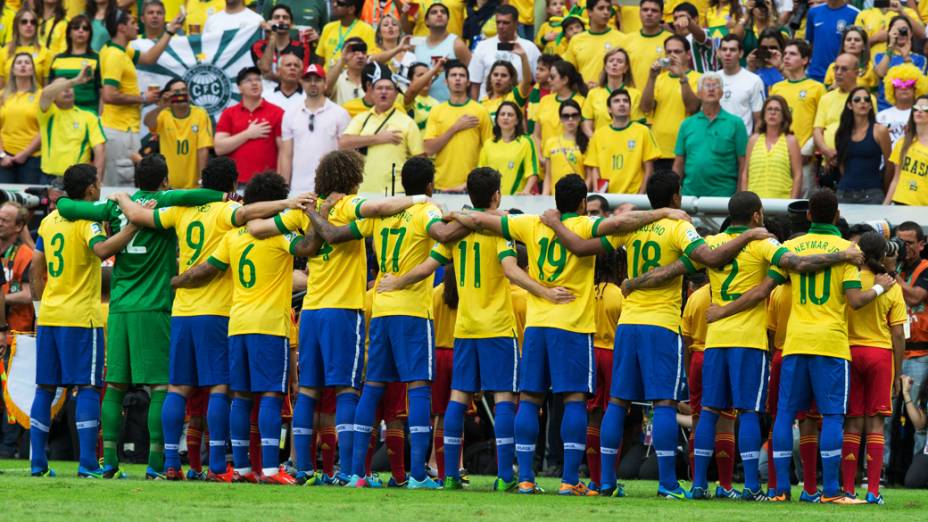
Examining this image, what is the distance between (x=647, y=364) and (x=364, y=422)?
2197mm

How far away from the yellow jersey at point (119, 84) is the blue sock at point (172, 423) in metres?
8.17

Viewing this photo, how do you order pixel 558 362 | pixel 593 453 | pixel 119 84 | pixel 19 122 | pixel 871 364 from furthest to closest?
pixel 119 84 < pixel 19 122 < pixel 593 453 < pixel 871 364 < pixel 558 362

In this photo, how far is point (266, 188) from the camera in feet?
44.9

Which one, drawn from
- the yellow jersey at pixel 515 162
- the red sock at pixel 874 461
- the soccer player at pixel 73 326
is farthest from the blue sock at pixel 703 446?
the yellow jersey at pixel 515 162

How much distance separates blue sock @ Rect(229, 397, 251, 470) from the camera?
13445mm

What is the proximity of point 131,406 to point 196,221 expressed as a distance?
411 centimetres

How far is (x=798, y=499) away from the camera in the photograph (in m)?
13.2

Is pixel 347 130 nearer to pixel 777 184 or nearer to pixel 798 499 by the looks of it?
pixel 777 184

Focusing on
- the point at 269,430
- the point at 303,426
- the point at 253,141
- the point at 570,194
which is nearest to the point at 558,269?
the point at 570,194

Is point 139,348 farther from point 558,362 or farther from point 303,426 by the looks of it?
point 558,362

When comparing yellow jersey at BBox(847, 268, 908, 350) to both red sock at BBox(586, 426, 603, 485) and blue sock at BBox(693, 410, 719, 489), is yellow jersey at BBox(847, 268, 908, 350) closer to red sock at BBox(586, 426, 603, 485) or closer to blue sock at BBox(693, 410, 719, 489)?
blue sock at BBox(693, 410, 719, 489)

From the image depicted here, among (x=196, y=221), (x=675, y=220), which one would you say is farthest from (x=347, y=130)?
(x=675, y=220)

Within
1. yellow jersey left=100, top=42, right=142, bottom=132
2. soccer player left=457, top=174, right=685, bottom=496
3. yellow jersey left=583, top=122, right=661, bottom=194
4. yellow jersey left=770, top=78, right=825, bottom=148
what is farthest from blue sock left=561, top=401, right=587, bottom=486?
yellow jersey left=100, top=42, right=142, bottom=132

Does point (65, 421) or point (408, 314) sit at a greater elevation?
point (408, 314)
